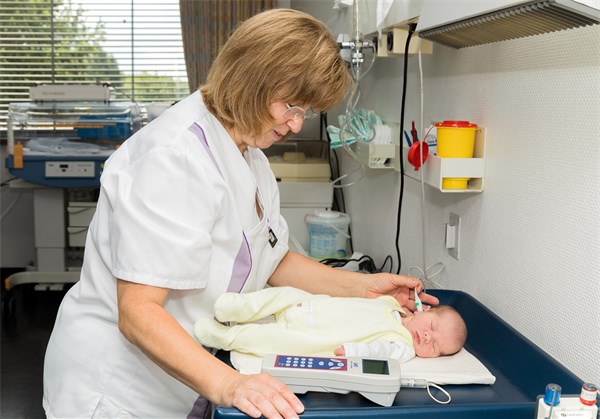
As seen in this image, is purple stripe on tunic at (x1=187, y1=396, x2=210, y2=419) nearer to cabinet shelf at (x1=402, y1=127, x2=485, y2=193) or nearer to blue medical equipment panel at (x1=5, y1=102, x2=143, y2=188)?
cabinet shelf at (x1=402, y1=127, x2=485, y2=193)

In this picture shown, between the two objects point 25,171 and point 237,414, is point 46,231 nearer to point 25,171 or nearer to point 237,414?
point 25,171

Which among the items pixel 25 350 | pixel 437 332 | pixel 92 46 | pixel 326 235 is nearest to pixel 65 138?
pixel 92 46

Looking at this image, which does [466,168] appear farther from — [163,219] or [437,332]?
[163,219]

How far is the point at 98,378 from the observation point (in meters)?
1.40

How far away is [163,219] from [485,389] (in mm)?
666

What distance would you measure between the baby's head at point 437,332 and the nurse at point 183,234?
1.24 ft

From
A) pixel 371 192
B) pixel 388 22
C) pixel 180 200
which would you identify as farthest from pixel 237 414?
pixel 371 192

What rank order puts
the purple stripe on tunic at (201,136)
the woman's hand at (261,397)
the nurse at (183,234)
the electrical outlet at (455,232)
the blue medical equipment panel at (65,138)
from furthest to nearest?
the blue medical equipment panel at (65,138)
the electrical outlet at (455,232)
the purple stripe on tunic at (201,136)
the nurse at (183,234)
the woman's hand at (261,397)

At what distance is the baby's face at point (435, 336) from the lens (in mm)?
1445

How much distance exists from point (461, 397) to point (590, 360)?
0.77ft

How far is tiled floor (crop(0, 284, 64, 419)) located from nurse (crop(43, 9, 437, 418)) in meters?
1.65

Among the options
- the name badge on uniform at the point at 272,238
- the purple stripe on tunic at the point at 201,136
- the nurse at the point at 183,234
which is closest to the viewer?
the nurse at the point at 183,234

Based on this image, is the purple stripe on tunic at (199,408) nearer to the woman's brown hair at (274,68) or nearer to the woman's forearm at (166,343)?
the woman's forearm at (166,343)

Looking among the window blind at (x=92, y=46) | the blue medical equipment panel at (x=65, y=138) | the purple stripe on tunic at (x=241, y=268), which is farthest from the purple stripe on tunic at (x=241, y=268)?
the window blind at (x=92, y=46)
